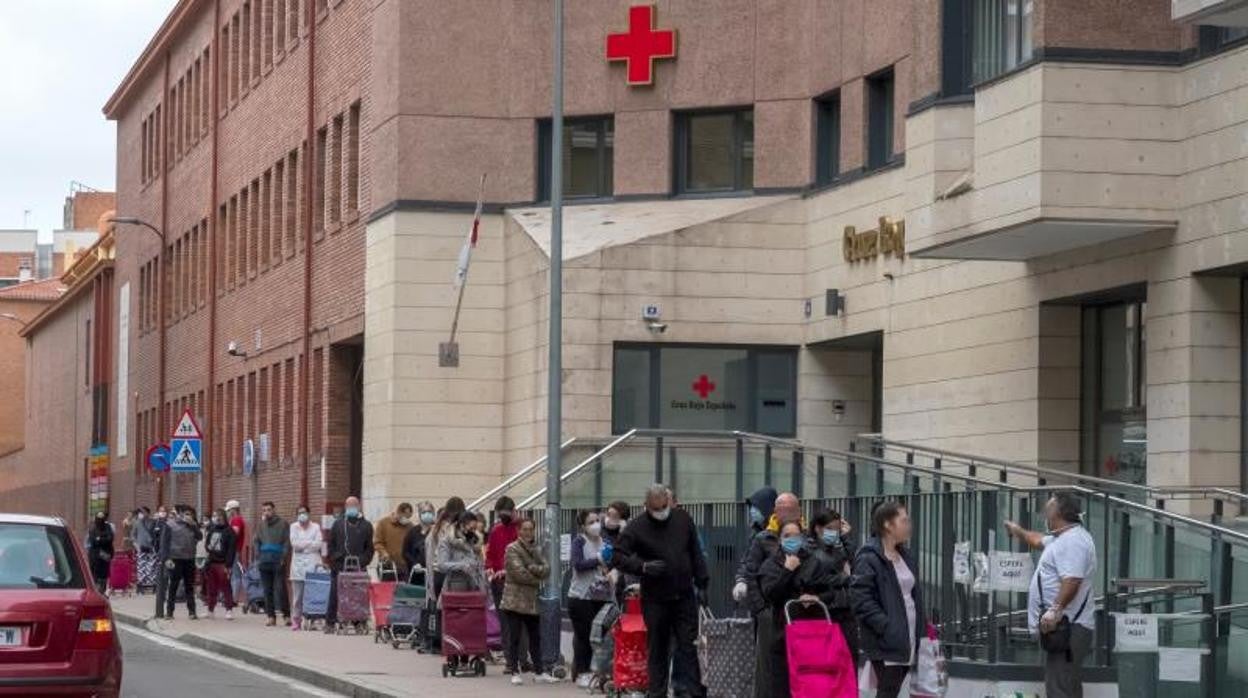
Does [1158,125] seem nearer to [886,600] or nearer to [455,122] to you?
[886,600]

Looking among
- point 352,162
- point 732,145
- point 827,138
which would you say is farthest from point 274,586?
point 827,138

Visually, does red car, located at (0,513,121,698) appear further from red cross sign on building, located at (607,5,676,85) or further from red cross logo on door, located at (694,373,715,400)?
red cross sign on building, located at (607,5,676,85)

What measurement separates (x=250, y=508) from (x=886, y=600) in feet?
127

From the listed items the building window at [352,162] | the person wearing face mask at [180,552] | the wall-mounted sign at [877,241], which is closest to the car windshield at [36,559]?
the wall-mounted sign at [877,241]

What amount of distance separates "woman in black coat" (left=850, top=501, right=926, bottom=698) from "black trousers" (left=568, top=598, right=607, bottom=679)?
7.54 metres

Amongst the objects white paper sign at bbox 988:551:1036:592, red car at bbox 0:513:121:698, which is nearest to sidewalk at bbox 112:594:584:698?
white paper sign at bbox 988:551:1036:592

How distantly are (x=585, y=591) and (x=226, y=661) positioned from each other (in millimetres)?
7561

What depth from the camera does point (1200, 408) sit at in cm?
2481

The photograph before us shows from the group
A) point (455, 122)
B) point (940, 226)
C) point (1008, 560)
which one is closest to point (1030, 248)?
point (940, 226)

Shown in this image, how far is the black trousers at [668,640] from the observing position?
20.5 metres

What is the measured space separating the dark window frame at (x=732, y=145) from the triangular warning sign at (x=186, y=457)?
9.02m

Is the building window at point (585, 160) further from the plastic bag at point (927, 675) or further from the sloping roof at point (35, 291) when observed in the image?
the sloping roof at point (35, 291)

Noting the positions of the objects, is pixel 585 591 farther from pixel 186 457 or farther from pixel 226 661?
pixel 186 457

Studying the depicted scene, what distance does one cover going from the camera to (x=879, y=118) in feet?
111
